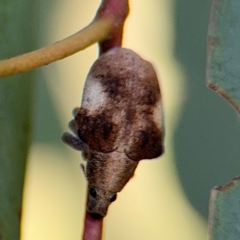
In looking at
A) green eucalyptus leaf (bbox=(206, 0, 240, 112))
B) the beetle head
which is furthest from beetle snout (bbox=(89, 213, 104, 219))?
green eucalyptus leaf (bbox=(206, 0, 240, 112))

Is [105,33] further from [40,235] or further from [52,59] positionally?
[40,235]

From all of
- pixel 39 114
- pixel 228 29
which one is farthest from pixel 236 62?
pixel 39 114

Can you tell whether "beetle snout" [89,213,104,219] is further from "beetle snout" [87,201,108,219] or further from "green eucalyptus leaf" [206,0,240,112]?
"green eucalyptus leaf" [206,0,240,112]

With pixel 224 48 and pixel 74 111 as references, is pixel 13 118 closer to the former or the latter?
pixel 74 111

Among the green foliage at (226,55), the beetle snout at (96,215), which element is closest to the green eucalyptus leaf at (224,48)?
the green foliage at (226,55)

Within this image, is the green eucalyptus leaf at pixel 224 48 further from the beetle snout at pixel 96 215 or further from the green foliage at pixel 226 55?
the beetle snout at pixel 96 215

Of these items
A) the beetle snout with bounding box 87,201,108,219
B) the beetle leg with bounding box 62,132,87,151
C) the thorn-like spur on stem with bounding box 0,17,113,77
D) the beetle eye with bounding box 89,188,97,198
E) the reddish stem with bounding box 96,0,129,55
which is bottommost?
the beetle snout with bounding box 87,201,108,219
